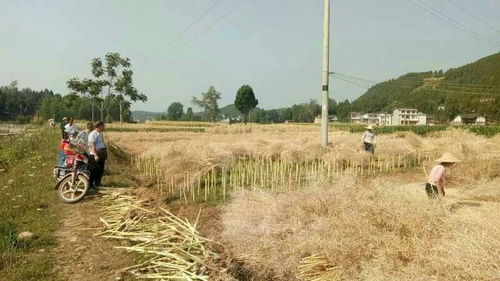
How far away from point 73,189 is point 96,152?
4.28ft

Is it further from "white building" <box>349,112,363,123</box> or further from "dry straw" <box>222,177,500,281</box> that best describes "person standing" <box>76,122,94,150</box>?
"white building" <box>349,112,363,123</box>

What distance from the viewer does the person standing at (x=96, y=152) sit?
9948 mm

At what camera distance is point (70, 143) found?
942 cm

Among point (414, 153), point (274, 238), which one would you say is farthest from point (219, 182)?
point (414, 153)

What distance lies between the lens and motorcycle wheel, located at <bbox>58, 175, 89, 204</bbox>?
8.87 m

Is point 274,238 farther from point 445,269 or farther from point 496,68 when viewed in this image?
point 496,68

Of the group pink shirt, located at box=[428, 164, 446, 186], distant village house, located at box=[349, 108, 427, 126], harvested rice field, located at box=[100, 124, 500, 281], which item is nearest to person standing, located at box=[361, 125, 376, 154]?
harvested rice field, located at box=[100, 124, 500, 281]

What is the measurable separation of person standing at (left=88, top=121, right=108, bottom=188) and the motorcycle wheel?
829mm

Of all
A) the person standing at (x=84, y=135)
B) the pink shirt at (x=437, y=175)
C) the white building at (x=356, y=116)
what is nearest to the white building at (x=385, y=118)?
the white building at (x=356, y=116)

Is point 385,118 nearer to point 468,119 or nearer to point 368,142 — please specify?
point 468,119

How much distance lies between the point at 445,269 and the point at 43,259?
16.1ft

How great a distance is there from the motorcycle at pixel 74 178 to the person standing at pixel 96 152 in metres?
0.29

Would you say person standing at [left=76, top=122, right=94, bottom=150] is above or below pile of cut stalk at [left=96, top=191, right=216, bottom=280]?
above

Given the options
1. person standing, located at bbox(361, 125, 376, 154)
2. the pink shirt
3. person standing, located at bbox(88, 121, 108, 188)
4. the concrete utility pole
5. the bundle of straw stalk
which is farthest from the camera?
the concrete utility pole
